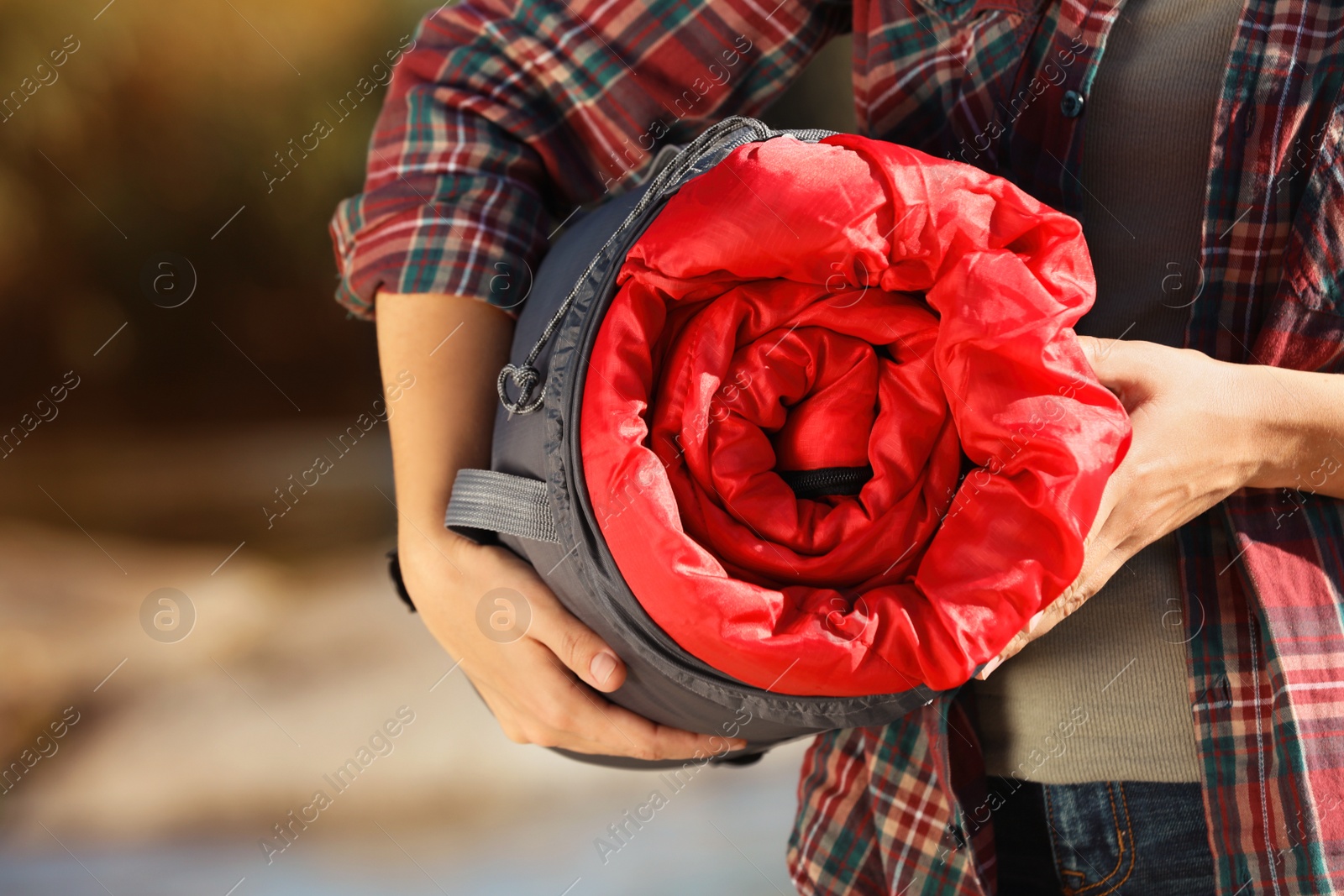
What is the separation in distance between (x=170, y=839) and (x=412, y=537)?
1.13m

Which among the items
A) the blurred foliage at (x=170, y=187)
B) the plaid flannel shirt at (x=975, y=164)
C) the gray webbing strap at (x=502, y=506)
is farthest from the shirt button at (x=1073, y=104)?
the blurred foliage at (x=170, y=187)

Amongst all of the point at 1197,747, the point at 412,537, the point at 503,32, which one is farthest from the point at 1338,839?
the point at 503,32

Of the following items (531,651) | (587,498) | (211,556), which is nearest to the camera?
(587,498)

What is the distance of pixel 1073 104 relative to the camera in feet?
1.86

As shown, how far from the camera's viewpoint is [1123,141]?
58cm

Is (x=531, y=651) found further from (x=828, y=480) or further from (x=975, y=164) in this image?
(x=975, y=164)

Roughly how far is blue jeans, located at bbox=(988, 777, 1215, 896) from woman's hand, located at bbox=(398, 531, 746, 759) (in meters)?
0.27

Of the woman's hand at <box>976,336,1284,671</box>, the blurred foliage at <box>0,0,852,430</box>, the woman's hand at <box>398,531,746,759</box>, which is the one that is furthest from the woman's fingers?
the blurred foliage at <box>0,0,852,430</box>

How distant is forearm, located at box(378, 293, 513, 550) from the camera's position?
0.68 m

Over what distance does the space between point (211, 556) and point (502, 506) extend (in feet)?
4.11

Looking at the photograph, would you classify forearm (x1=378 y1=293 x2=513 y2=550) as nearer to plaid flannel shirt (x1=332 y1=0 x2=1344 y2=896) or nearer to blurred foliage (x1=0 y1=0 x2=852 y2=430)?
plaid flannel shirt (x1=332 y1=0 x2=1344 y2=896)

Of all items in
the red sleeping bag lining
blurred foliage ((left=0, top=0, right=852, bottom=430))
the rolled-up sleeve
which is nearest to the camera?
the red sleeping bag lining

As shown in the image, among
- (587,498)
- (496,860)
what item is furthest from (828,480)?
(496,860)

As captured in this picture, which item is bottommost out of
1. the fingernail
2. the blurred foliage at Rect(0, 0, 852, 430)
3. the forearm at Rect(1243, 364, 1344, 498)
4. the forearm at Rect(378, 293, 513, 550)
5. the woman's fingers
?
the forearm at Rect(1243, 364, 1344, 498)
